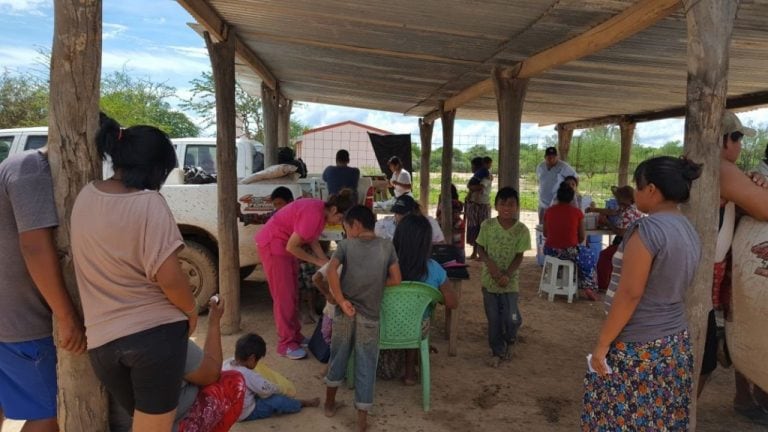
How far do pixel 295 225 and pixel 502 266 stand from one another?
5.88 feet

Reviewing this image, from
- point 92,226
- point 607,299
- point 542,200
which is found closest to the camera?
point 92,226

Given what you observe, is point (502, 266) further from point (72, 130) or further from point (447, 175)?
point (447, 175)

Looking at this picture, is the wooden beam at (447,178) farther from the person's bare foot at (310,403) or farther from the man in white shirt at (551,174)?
the person's bare foot at (310,403)

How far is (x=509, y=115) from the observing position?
6.52m

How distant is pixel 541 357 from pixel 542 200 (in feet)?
15.3

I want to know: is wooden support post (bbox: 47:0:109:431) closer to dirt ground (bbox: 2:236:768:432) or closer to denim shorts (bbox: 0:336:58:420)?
denim shorts (bbox: 0:336:58:420)

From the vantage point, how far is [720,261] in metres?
2.88

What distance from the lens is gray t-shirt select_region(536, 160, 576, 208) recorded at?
8.55 metres

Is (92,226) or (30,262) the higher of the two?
(92,226)

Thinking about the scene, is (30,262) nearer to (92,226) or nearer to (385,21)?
(92,226)

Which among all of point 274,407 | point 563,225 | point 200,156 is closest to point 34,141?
point 200,156

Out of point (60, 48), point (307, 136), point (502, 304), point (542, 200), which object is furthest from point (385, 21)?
point (307, 136)

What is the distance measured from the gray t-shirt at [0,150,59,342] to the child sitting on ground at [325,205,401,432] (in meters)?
1.61

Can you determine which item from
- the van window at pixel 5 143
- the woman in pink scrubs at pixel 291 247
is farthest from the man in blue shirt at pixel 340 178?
the van window at pixel 5 143
